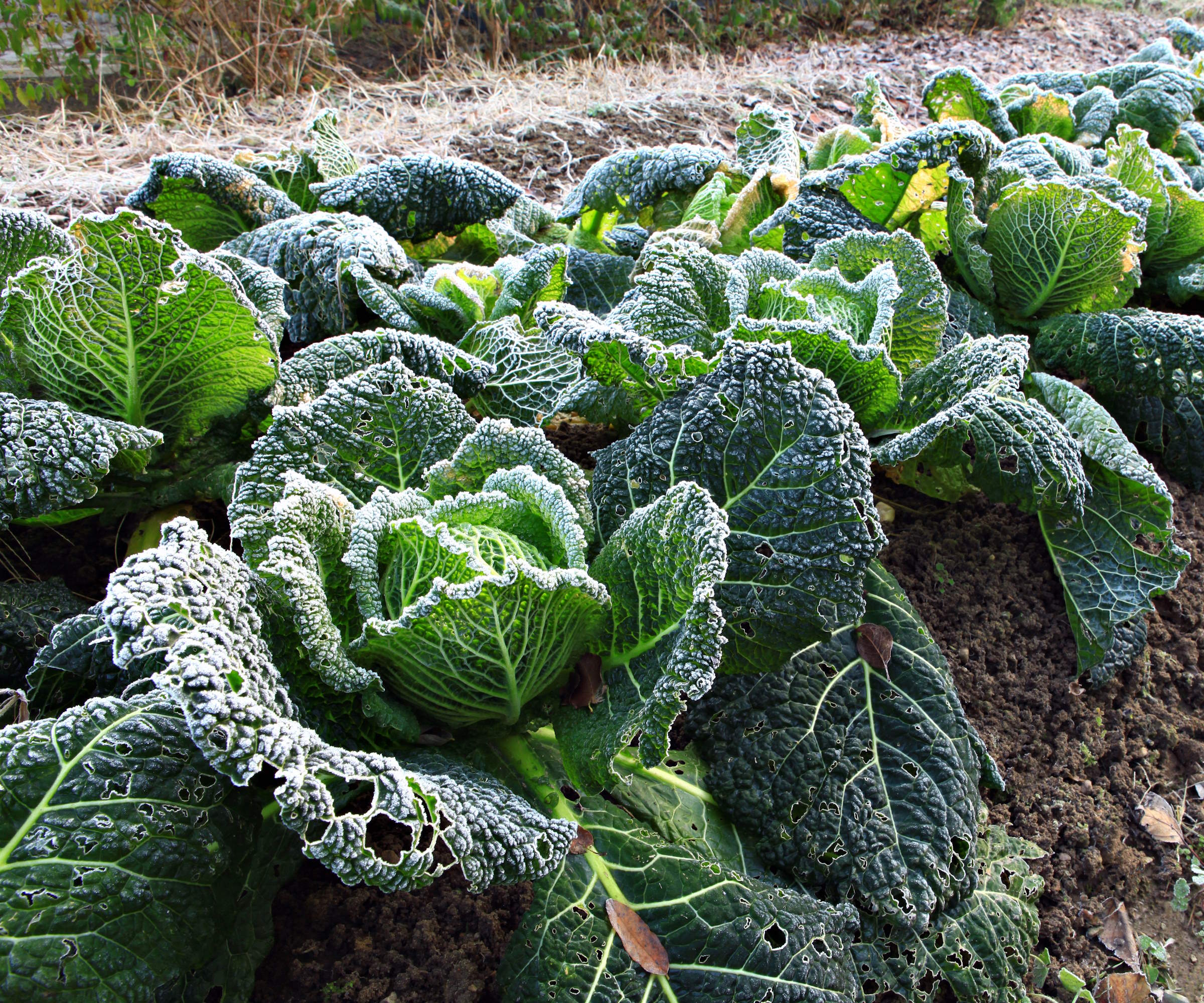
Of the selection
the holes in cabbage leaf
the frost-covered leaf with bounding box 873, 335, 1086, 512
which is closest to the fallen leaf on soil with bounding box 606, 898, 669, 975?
the holes in cabbage leaf

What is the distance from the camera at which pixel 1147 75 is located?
4.27 m

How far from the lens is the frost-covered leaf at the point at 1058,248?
259 centimetres

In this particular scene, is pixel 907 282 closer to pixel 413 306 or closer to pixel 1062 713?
pixel 1062 713

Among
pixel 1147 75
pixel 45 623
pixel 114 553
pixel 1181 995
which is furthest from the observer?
pixel 1147 75

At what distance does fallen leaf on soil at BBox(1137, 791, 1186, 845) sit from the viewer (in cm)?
208

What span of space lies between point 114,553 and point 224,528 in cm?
27

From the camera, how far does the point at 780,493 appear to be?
63.9 inches

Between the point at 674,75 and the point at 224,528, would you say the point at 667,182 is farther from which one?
the point at 674,75

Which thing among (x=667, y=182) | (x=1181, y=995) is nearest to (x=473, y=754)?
(x=1181, y=995)

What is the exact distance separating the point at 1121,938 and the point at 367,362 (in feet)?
6.93

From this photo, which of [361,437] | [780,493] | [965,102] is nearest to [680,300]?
[780,493]

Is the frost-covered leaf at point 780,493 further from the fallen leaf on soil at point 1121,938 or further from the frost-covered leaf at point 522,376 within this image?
the fallen leaf on soil at point 1121,938

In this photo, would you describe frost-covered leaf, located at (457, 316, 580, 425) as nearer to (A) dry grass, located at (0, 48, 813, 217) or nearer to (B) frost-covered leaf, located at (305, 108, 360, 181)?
(B) frost-covered leaf, located at (305, 108, 360, 181)

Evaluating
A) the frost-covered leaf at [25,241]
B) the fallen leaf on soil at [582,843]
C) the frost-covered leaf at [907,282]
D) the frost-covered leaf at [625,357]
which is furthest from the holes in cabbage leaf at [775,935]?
the frost-covered leaf at [25,241]
